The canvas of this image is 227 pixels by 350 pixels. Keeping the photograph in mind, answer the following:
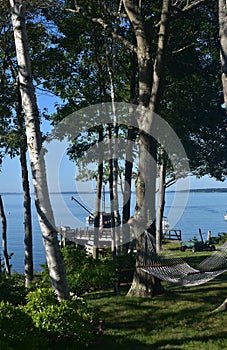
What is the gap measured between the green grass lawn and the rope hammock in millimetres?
632

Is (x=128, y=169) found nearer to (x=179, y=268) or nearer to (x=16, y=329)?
(x=179, y=268)

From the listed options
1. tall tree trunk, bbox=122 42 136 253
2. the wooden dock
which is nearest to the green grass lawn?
tall tree trunk, bbox=122 42 136 253

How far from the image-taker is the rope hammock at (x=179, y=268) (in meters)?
9.07

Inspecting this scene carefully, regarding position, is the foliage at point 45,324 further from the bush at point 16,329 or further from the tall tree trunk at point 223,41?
the tall tree trunk at point 223,41

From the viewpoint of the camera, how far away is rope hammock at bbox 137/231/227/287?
29.8 ft

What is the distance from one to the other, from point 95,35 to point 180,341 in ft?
37.1

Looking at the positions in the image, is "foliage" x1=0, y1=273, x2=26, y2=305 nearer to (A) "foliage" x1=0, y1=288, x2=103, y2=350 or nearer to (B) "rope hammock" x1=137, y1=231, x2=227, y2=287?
(A) "foliage" x1=0, y1=288, x2=103, y2=350

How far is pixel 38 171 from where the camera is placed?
6.80 meters

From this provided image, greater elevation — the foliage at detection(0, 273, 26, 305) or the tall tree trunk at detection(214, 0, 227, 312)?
the tall tree trunk at detection(214, 0, 227, 312)

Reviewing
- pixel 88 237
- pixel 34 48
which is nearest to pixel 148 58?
pixel 34 48

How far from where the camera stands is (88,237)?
31891 mm

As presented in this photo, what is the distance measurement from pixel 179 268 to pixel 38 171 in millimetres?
4317

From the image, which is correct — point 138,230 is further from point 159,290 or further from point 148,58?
point 148,58

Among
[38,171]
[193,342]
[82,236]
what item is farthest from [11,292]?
[82,236]
